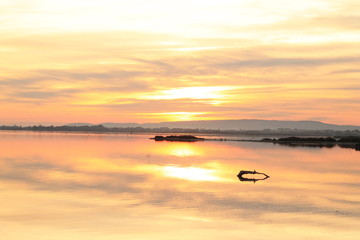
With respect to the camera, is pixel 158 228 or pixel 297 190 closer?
pixel 158 228

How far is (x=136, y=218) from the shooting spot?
2741cm

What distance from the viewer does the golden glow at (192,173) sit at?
49344 mm

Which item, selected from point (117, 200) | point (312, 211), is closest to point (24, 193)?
point (117, 200)

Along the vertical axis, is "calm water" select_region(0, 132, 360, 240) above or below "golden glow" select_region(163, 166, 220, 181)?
below

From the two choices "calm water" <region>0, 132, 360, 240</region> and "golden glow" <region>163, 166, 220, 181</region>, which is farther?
"golden glow" <region>163, 166, 220, 181</region>

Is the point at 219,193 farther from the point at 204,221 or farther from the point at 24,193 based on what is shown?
the point at 24,193

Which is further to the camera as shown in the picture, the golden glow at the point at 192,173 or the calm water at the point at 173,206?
the golden glow at the point at 192,173

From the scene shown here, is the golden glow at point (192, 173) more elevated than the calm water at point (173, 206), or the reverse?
the golden glow at point (192, 173)

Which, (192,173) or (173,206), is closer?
(173,206)

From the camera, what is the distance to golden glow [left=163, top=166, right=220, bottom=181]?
49344 mm

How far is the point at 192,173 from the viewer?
54688 millimetres

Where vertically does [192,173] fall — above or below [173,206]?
above

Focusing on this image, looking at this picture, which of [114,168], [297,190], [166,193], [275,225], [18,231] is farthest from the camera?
[114,168]

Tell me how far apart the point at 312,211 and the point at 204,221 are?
7.98m
